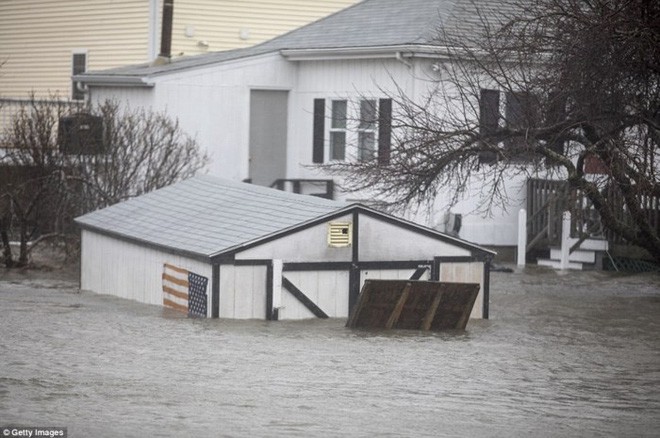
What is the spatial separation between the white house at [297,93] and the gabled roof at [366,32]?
0.04 metres

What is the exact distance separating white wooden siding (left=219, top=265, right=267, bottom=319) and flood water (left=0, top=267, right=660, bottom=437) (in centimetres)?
34

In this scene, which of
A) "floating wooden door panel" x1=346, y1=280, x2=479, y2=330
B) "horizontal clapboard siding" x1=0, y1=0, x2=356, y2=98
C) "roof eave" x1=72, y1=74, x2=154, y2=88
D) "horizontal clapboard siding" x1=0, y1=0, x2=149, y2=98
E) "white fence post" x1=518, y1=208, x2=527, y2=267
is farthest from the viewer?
"horizontal clapboard siding" x1=0, y1=0, x2=149, y2=98

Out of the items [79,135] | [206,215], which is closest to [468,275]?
[206,215]

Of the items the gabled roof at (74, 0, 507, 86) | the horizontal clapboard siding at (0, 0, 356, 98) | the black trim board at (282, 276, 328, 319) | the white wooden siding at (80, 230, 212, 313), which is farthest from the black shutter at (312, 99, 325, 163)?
the black trim board at (282, 276, 328, 319)

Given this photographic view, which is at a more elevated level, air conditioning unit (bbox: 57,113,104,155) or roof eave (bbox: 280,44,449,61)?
roof eave (bbox: 280,44,449,61)

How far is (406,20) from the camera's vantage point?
29.0 meters

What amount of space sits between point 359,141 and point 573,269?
205 inches

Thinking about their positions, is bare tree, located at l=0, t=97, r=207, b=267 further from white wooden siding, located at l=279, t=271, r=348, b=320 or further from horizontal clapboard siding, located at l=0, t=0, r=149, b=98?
white wooden siding, located at l=279, t=271, r=348, b=320

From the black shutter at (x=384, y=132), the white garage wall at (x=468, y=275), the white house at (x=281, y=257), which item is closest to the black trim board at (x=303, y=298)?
the white house at (x=281, y=257)

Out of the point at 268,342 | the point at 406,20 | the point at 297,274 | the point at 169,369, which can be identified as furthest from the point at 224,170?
the point at 169,369

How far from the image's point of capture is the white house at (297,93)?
28.2 m

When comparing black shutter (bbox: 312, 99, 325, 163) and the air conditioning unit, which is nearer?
the air conditioning unit

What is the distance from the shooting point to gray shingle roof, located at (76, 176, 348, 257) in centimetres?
1902

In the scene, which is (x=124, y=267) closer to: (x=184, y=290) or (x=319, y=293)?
(x=184, y=290)
